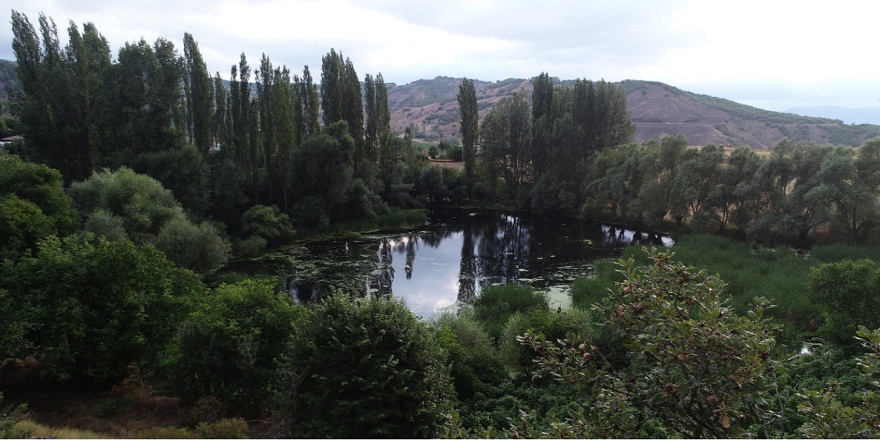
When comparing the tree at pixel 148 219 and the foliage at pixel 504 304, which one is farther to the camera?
the tree at pixel 148 219

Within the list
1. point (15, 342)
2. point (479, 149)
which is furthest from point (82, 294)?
point (479, 149)

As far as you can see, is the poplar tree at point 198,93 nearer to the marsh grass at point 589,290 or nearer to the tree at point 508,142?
the marsh grass at point 589,290

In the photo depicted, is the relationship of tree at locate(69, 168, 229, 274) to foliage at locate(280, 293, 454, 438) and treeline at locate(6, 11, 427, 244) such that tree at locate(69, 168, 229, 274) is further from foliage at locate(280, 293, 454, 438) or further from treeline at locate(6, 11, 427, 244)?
foliage at locate(280, 293, 454, 438)

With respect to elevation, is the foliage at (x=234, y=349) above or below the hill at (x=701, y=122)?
below

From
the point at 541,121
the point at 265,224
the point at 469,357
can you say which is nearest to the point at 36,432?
the point at 469,357

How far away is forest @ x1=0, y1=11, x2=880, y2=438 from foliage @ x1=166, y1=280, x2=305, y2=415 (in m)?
0.06

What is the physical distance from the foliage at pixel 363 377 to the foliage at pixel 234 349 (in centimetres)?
190

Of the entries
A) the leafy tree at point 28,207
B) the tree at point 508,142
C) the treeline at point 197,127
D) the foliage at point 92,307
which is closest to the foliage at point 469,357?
the foliage at point 92,307

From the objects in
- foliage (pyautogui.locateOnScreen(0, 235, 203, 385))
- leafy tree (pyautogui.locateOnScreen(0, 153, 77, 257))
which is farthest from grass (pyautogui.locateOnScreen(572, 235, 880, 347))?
leafy tree (pyautogui.locateOnScreen(0, 153, 77, 257))

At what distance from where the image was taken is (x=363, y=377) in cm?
884

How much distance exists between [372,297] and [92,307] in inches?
320

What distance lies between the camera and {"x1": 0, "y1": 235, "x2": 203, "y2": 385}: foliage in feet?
37.3

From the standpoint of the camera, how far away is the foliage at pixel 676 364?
10.9ft

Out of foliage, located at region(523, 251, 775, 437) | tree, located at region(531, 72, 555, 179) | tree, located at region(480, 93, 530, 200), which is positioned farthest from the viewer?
tree, located at region(480, 93, 530, 200)
